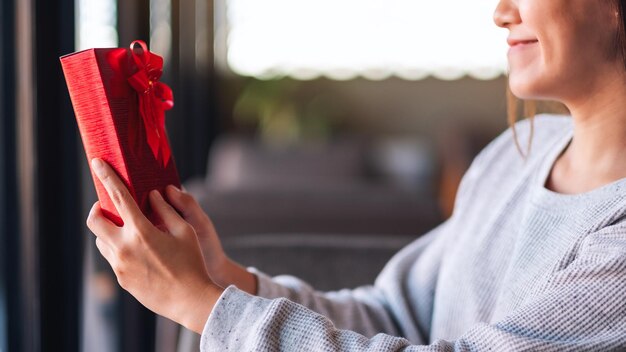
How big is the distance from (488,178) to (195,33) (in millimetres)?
4823

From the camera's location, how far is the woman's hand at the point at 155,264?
2.73 feet

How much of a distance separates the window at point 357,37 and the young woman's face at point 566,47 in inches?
223

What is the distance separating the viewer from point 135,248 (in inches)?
32.8

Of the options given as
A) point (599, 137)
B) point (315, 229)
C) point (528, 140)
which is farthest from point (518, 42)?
point (315, 229)

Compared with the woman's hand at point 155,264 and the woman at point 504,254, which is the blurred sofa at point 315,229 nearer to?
the woman at point 504,254

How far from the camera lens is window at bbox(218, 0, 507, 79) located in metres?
6.53

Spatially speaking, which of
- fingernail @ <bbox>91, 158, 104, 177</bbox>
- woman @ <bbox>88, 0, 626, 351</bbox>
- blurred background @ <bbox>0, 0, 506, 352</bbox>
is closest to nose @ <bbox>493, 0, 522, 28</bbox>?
woman @ <bbox>88, 0, 626, 351</bbox>

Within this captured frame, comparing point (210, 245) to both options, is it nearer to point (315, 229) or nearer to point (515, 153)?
point (515, 153)

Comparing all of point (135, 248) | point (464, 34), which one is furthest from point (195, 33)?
point (135, 248)

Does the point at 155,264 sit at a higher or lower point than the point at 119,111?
lower

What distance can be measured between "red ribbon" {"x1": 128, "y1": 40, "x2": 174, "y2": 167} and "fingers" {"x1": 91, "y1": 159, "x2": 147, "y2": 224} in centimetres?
8

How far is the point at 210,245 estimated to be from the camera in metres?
1.08

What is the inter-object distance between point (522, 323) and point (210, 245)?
1.53 ft

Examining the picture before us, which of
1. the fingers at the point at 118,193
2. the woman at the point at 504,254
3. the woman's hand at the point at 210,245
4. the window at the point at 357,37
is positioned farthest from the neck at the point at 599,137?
the window at the point at 357,37
